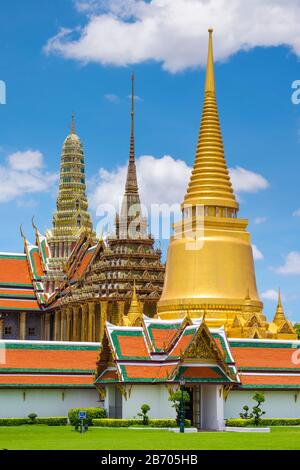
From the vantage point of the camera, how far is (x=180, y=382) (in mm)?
37938

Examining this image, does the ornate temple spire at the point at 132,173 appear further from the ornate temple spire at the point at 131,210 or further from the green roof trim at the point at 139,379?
the green roof trim at the point at 139,379

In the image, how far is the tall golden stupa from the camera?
5438 cm

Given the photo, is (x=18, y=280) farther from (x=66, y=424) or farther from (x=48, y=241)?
(x=66, y=424)

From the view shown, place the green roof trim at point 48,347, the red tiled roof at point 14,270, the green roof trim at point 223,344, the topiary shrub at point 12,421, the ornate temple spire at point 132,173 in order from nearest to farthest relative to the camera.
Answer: the topiary shrub at point 12,421 < the green roof trim at point 223,344 < the green roof trim at point 48,347 < the ornate temple spire at point 132,173 < the red tiled roof at point 14,270

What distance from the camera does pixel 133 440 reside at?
31.2 meters

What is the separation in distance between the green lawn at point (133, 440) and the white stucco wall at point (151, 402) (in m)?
3.18

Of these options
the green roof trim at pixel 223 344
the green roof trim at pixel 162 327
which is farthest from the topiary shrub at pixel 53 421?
the green roof trim at pixel 223 344

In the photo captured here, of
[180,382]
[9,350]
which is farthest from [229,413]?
[9,350]

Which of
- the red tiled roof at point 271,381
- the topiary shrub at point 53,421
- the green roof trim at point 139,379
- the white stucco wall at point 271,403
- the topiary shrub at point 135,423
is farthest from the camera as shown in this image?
the red tiled roof at point 271,381

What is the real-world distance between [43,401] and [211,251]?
1517 cm

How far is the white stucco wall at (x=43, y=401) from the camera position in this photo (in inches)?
1720

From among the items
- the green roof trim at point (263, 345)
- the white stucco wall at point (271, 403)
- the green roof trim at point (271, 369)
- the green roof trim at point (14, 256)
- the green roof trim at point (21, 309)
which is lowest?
the white stucco wall at point (271, 403)

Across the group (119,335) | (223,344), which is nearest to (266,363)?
(223,344)
